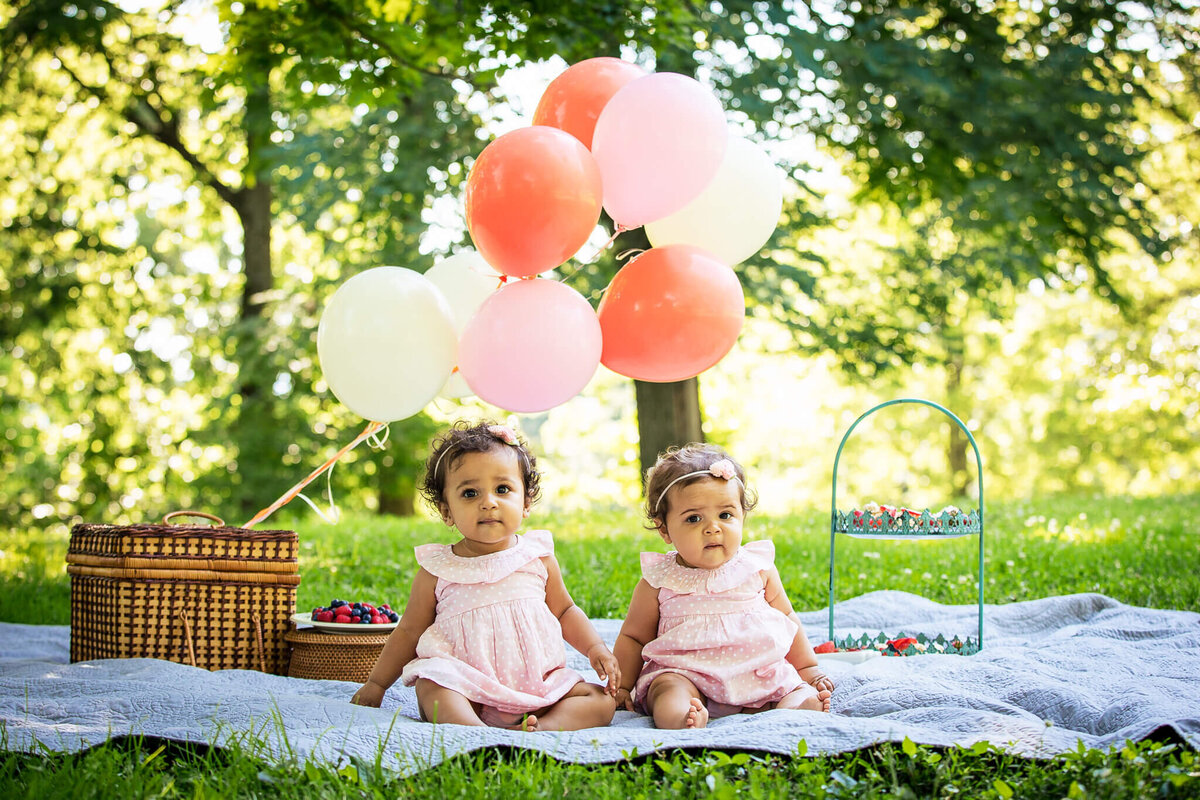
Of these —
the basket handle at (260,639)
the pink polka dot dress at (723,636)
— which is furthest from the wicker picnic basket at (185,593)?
the pink polka dot dress at (723,636)

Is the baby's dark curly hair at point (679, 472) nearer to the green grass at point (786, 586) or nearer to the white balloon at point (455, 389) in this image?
the white balloon at point (455, 389)

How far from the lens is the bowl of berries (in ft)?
11.9

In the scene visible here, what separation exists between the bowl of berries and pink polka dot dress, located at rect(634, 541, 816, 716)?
110 cm

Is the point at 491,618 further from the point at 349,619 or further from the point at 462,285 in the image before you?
the point at 462,285

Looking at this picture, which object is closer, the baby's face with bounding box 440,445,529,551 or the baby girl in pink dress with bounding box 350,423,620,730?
the baby girl in pink dress with bounding box 350,423,620,730

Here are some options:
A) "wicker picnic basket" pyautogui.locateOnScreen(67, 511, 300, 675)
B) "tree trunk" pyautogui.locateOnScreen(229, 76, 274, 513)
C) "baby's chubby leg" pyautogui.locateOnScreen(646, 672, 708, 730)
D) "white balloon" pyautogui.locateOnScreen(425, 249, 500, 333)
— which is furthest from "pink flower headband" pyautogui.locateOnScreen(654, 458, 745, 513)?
"tree trunk" pyautogui.locateOnScreen(229, 76, 274, 513)

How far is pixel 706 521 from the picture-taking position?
304 centimetres

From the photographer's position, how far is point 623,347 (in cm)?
318

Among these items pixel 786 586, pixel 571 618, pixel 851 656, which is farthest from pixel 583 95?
pixel 786 586

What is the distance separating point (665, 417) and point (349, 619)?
373 cm

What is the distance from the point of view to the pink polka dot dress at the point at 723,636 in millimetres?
2967

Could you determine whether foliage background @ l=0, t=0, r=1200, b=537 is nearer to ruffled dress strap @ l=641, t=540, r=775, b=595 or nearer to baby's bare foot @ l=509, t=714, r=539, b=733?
ruffled dress strap @ l=641, t=540, r=775, b=595

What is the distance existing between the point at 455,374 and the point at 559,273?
14.6 feet

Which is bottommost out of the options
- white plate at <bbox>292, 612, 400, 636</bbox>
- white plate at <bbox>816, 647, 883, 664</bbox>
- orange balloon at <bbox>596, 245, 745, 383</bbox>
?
white plate at <bbox>816, 647, 883, 664</bbox>
